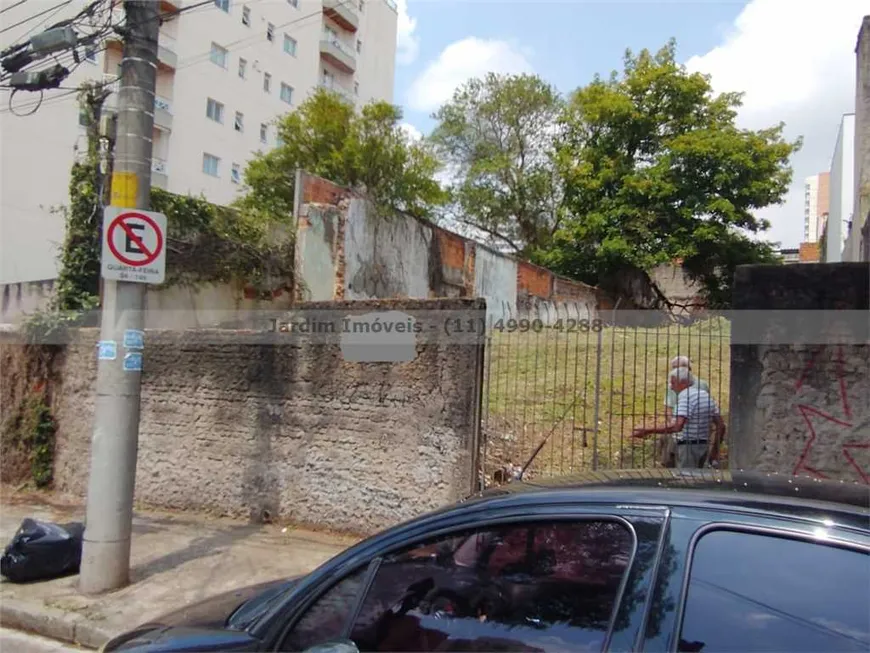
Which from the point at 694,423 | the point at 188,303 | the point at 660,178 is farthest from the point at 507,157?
the point at 694,423

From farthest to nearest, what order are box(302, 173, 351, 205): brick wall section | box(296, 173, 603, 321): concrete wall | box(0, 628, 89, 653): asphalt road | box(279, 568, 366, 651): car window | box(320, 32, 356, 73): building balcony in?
box(320, 32, 356, 73): building balcony < box(302, 173, 351, 205): brick wall section < box(296, 173, 603, 321): concrete wall < box(0, 628, 89, 653): asphalt road < box(279, 568, 366, 651): car window

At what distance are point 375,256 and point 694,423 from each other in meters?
9.54

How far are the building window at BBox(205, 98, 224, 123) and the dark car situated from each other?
32.8 m

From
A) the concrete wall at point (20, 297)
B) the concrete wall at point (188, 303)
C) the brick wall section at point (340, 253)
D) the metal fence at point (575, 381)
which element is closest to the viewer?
the metal fence at point (575, 381)

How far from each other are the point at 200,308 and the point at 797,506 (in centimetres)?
1239

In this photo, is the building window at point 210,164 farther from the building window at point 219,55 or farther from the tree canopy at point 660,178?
the tree canopy at point 660,178

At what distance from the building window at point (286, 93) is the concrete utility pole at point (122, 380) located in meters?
33.3

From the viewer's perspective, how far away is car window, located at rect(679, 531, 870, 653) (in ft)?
5.45

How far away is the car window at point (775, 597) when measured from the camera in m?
1.66

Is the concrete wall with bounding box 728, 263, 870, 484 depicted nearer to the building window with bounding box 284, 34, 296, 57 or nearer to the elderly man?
the elderly man

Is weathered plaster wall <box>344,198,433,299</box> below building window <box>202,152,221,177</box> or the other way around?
below

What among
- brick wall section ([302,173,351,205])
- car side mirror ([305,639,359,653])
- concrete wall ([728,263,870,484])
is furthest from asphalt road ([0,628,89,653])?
brick wall section ([302,173,351,205])

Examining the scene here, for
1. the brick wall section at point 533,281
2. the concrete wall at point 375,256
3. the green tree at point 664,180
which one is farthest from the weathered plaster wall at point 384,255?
the green tree at point 664,180

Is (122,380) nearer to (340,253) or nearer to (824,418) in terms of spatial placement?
(824,418)
